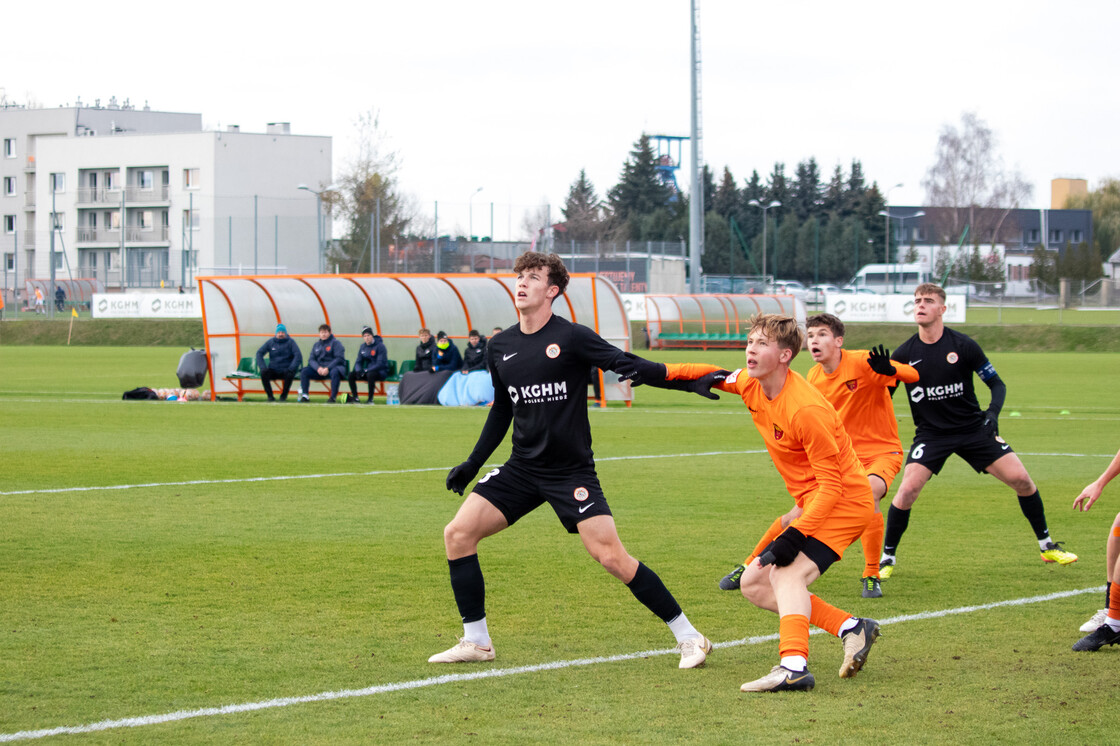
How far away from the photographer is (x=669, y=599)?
5.95 m

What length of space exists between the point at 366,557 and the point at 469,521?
120 inches

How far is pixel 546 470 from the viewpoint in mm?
5992

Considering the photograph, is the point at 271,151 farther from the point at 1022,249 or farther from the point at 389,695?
the point at 389,695

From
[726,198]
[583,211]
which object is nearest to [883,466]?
[583,211]

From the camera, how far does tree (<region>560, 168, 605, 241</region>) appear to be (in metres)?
92.2

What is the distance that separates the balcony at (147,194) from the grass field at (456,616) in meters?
70.6

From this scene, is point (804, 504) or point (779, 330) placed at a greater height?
point (779, 330)

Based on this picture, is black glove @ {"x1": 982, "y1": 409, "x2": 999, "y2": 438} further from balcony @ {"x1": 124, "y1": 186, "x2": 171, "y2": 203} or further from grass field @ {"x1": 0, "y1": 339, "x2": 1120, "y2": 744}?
balcony @ {"x1": 124, "y1": 186, "x2": 171, "y2": 203}

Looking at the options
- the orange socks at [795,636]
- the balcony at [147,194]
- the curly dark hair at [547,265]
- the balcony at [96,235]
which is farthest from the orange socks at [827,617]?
the balcony at [96,235]

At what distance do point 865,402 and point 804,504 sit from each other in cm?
239

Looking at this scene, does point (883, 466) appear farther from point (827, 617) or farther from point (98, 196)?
point (98, 196)

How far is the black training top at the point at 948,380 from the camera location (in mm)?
8602

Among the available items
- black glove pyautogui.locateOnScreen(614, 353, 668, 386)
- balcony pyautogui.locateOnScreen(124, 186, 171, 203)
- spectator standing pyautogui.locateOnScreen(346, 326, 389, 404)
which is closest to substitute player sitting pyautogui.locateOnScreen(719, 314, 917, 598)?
black glove pyautogui.locateOnScreen(614, 353, 668, 386)

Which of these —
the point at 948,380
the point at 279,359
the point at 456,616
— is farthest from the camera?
the point at 279,359
